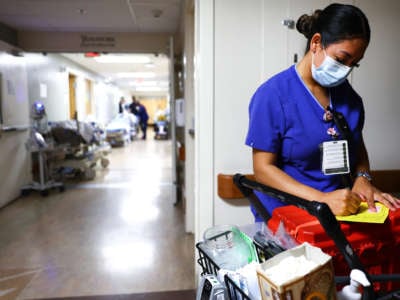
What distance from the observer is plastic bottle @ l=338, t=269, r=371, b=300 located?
68cm

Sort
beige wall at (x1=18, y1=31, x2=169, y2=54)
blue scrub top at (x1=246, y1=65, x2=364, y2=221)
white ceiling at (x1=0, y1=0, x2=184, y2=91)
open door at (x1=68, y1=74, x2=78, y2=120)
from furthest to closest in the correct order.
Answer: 1. open door at (x1=68, y1=74, x2=78, y2=120)
2. beige wall at (x1=18, y1=31, x2=169, y2=54)
3. white ceiling at (x1=0, y1=0, x2=184, y2=91)
4. blue scrub top at (x1=246, y1=65, x2=364, y2=221)

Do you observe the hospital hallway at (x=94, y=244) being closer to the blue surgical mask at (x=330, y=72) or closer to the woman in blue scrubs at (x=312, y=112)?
the woman in blue scrubs at (x=312, y=112)

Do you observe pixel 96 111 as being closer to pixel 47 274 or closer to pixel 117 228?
pixel 117 228

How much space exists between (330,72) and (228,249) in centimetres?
63

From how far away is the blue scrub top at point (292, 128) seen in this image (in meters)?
1.03

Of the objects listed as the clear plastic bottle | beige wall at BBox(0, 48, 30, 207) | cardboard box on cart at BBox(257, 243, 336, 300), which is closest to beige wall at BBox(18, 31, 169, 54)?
beige wall at BBox(0, 48, 30, 207)

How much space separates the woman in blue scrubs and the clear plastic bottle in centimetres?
20

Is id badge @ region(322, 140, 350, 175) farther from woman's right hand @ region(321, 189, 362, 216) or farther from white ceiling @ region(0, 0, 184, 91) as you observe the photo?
white ceiling @ region(0, 0, 184, 91)

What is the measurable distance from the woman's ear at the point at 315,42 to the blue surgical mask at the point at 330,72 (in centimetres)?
4

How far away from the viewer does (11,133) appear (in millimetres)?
4391

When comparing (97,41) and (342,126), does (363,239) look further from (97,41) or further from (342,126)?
(97,41)

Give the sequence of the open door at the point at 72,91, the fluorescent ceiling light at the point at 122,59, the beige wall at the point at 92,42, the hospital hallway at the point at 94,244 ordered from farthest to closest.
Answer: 1. the open door at the point at 72,91
2. the fluorescent ceiling light at the point at 122,59
3. the beige wall at the point at 92,42
4. the hospital hallway at the point at 94,244

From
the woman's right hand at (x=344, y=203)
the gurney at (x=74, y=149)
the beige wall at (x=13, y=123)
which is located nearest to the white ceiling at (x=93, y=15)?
the beige wall at (x=13, y=123)

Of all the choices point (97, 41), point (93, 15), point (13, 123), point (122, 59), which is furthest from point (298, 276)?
point (122, 59)
